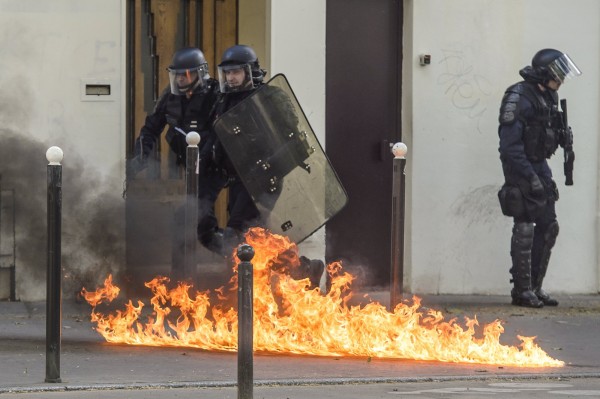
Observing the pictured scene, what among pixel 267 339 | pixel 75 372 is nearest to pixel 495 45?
pixel 267 339

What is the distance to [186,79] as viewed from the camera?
11.4m

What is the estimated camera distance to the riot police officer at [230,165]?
36.5 feet

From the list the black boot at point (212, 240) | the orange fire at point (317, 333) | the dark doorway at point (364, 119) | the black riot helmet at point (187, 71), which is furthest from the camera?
the dark doorway at point (364, 119)

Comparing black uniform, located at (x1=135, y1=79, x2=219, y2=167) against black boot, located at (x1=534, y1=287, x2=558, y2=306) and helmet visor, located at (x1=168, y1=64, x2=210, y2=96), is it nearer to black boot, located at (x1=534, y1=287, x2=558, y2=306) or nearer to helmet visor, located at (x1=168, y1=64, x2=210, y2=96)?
helmet visor, located at (x1=168, y1=64, x2=210, y2=96)

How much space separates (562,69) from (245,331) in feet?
19.4

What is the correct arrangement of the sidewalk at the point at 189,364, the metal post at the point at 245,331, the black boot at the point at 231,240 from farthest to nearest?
the black boot at the point at 231,240, the sidewalk at the point at 189,364, the metal post at the point at 245,331

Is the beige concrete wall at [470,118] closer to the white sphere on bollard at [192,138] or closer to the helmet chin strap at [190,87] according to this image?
the helmet chin strap at [190,87]

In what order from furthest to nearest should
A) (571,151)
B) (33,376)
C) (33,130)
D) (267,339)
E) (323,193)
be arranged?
1. (571,151)
2. (33,130)
3. (323,193)
4. (267,339)
5. (33,376)

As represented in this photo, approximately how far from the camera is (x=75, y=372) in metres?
8.47

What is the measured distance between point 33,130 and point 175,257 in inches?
68.3

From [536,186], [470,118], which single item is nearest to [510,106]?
[536,186]

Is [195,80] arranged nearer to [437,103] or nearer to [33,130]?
[33,130]

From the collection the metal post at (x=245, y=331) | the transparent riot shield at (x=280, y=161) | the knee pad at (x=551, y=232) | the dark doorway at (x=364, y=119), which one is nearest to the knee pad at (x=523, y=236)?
the knee pad at (x=551, y=232)

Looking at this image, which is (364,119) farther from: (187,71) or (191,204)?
(191,204)
